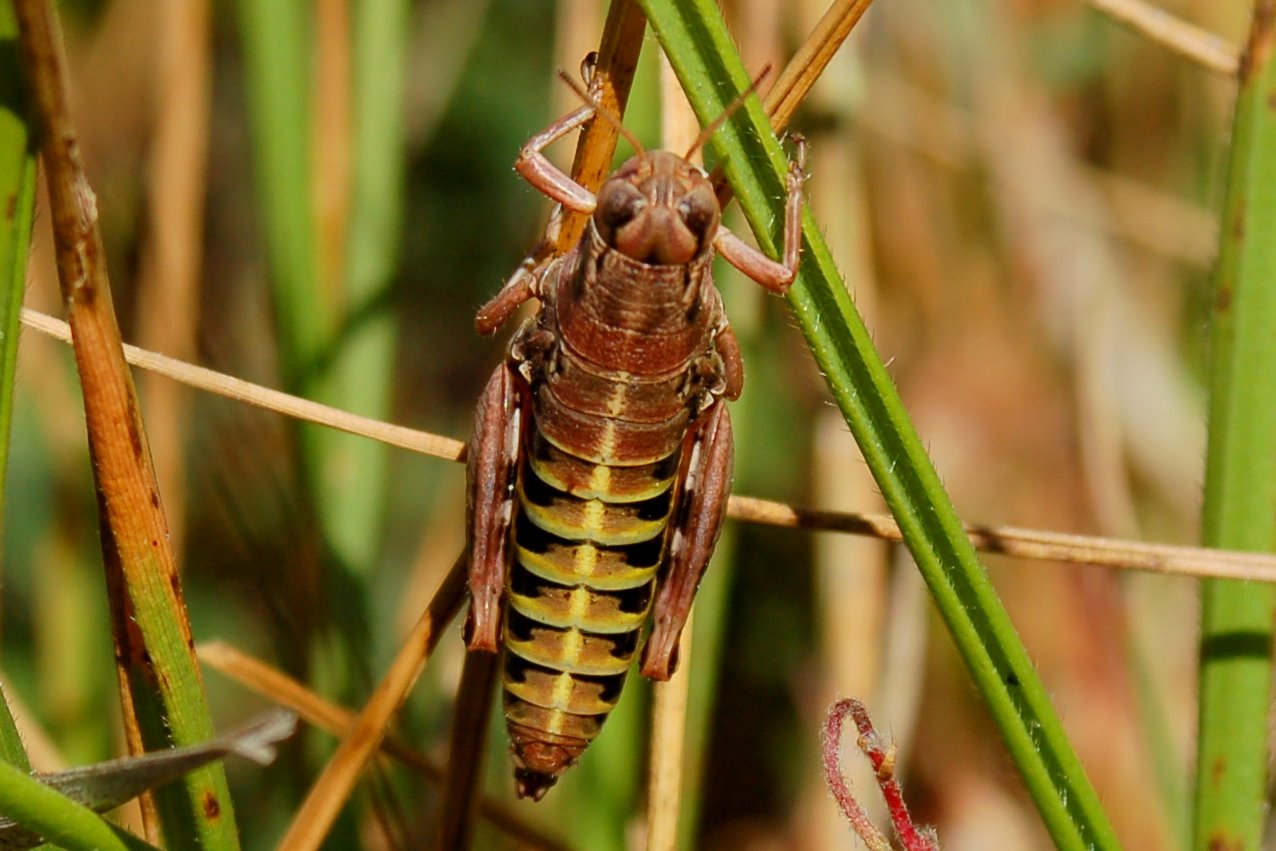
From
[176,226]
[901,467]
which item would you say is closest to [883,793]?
[901,467]

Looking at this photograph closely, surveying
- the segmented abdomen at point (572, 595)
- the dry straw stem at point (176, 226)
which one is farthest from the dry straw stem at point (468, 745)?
the dry straw stem at point (176, 226)

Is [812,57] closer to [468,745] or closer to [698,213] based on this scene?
[698,213]

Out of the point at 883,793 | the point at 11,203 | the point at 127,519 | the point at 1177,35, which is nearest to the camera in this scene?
the point at 11,203

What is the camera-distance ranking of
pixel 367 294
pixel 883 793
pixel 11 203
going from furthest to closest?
pixel 367 294 < pixel 883 793 < pixel 11 203

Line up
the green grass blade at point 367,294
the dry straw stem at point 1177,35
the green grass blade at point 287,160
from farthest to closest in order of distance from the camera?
the green grass blade at point 367,294 → the green grass blade at point 287,160 → the dry straw stem at point 1177,35

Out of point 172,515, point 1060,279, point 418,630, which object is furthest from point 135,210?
point 1060,279

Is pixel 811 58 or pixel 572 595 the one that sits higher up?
pixel 811 58

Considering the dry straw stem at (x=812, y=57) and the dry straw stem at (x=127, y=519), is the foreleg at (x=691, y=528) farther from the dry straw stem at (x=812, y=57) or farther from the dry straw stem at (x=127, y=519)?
the dry straw stem at (x=127, y=519)

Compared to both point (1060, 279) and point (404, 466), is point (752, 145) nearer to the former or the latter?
point (1060, 279)
